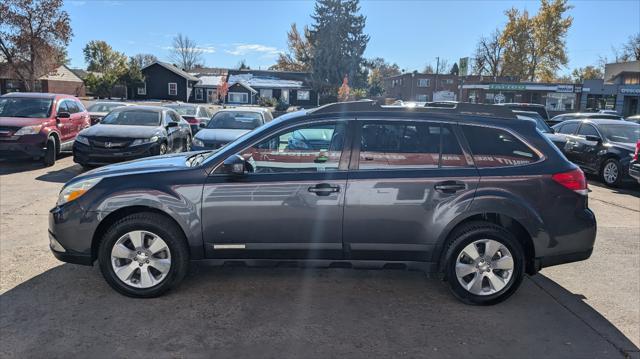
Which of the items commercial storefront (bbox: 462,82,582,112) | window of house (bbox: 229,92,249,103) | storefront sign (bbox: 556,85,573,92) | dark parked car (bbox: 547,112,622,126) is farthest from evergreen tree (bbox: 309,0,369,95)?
dark parked car (bbox: 547,112,622,126)

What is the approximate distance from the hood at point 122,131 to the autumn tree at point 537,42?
5868 cm

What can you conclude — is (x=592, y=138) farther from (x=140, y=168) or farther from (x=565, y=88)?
(x=565, y=88)

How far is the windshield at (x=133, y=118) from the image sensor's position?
39.0ft

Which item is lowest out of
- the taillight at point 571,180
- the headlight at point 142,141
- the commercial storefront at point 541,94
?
the headlight at point 142,141

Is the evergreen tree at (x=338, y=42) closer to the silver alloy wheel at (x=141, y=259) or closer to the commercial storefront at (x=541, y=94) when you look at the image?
the commercial storefront at (x=541, y=94)

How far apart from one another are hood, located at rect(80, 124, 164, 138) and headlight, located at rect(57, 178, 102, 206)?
653 cm

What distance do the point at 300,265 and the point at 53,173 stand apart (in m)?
8.66

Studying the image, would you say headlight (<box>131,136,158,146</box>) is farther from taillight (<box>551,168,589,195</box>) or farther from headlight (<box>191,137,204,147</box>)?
taillight (<box>551,168,589,195</box>)

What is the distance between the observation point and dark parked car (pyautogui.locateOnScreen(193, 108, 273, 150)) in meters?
10.8

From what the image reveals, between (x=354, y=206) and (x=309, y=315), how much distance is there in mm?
986

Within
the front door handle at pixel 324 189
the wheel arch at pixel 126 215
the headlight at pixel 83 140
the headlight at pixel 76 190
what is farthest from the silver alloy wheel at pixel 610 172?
the headlight at pixel 83 140

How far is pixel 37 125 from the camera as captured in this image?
11133mm

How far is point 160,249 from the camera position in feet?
14.1

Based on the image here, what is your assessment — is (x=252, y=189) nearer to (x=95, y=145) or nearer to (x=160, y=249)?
(x=160, y=249)
